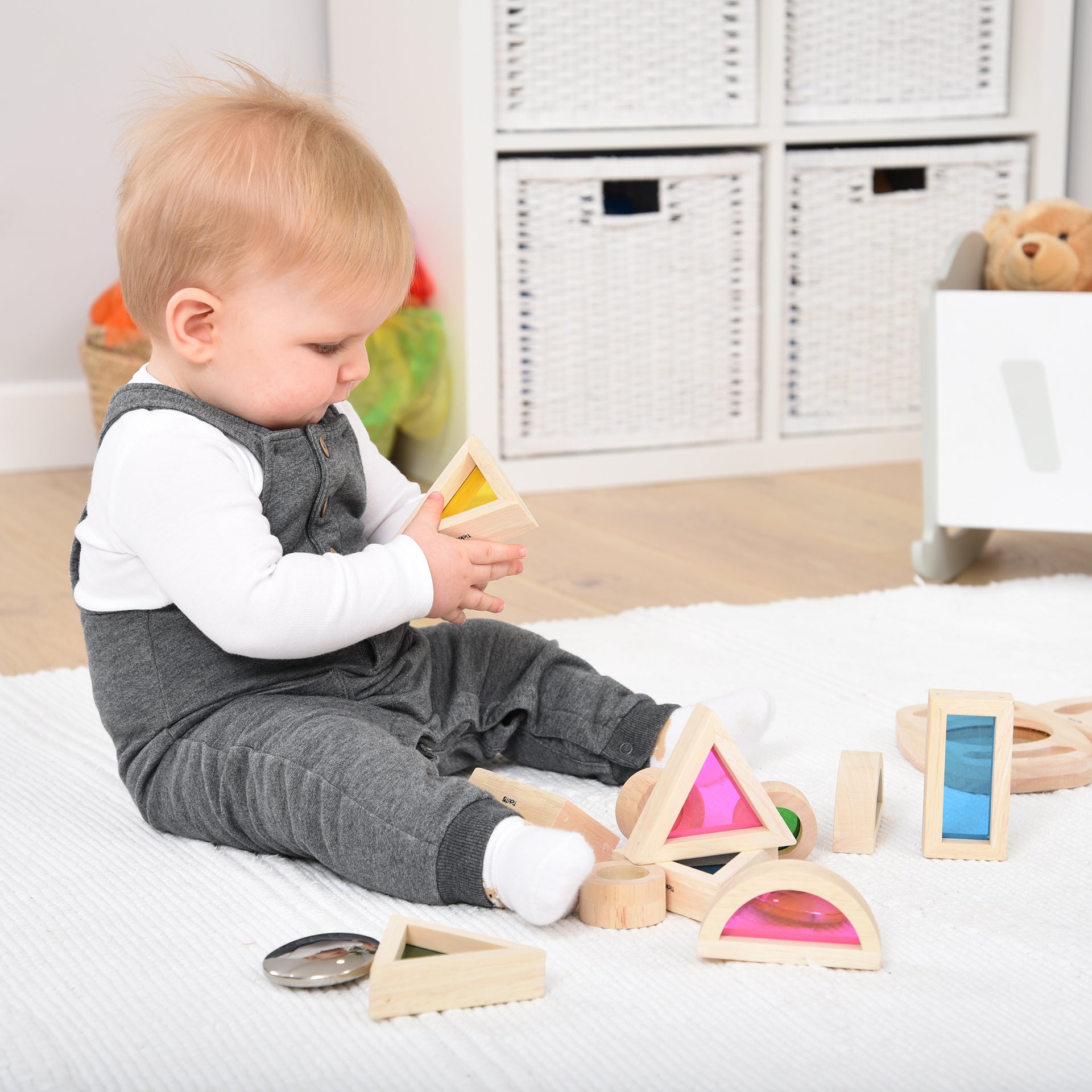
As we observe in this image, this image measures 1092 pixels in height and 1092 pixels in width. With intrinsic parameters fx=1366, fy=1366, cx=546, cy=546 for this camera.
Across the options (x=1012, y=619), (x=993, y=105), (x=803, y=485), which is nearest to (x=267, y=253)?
(x=1012, y=619)

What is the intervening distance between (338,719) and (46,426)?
140 centimetres

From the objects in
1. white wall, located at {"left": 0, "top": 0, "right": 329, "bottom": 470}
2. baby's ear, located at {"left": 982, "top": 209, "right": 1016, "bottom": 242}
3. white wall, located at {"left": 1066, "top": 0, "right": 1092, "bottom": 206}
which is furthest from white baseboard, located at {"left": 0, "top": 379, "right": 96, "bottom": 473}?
white wall, located at {"left": 1066, "top": 0, "right": 1092, "bottom": 206}

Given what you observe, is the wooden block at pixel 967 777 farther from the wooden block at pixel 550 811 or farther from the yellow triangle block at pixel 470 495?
the yellow triangle block at pixel 470 495

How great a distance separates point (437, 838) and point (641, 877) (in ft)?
0.34

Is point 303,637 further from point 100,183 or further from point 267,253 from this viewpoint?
point 100,183

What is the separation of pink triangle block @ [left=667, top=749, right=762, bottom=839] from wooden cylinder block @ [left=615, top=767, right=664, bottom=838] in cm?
5

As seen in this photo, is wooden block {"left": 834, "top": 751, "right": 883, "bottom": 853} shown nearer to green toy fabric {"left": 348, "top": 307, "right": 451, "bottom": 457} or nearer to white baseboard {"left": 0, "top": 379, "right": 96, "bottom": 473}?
green toy fabric {"left": 348, "top": 307, "right": 451, "bottom": 457}

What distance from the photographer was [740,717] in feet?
2.80

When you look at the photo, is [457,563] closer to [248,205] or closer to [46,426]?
[248,205]

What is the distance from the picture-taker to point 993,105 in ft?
6.21

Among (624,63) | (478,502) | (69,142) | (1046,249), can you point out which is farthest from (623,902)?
(69,142)

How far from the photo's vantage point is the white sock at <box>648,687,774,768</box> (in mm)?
839

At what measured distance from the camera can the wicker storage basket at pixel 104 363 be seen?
67.9 inches

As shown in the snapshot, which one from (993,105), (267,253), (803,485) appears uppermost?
(993,105)
